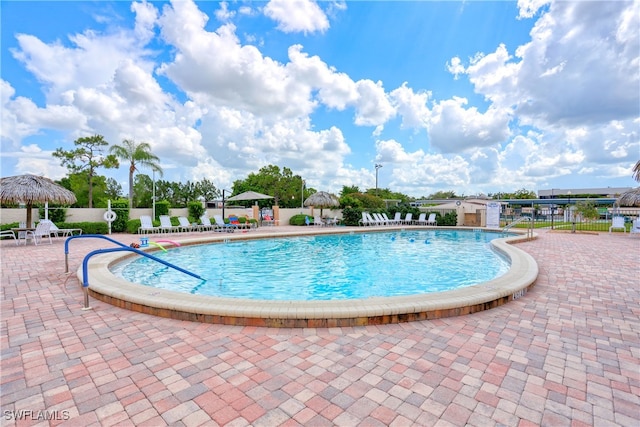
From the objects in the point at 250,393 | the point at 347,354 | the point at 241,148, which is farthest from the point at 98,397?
the point at 241,148

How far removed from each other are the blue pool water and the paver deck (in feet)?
8.36

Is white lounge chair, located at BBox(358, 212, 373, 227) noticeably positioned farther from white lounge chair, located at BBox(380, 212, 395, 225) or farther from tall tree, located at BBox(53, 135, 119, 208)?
tall tree, located at BBox(53, 135, 119, 208)

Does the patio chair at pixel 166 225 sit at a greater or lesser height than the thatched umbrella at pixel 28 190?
lesser

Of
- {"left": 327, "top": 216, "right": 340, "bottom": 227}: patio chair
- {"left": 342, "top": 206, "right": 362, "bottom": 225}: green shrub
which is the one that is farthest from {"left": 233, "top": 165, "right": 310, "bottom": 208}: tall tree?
{"left": 342, "top": 206, "right": 362, "bottom": 225}: green shrub

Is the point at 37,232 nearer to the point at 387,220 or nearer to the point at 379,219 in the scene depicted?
the point at 379,219

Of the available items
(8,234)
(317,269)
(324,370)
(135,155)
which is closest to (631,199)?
(317,269)

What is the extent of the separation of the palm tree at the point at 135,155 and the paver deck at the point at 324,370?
23003mm

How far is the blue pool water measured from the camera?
6223 mm

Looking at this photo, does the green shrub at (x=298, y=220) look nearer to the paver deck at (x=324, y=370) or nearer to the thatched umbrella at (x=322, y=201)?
the thatched umbrella at (x=322, y=201)

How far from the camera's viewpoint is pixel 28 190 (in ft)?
34.0

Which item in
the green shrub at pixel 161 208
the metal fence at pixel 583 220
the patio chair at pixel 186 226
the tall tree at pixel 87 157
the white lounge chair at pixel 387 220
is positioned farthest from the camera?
the tall tree at pixel 87 157

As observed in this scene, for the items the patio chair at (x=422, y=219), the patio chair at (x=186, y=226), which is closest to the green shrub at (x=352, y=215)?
the patio chair at (x=422, y=219)
